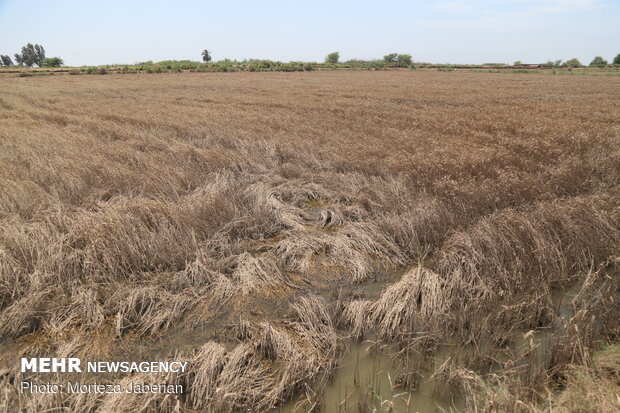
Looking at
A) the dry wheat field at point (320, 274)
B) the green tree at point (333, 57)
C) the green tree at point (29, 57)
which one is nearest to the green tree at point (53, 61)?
the green tree at point (29, 57)

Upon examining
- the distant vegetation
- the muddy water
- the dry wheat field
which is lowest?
the muddy water

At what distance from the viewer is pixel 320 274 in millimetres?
4910

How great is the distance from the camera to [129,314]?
3.89m

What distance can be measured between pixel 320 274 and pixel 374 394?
2014 millimetres

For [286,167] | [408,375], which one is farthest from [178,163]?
[408,375]

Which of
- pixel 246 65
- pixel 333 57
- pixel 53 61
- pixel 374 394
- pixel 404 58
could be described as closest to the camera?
pixel 374 394

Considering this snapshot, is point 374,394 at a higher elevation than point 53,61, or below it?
below

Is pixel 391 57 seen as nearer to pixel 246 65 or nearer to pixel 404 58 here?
pixel 404 58

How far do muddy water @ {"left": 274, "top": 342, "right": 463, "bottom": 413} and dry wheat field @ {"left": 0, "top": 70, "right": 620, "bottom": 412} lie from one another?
0.02m

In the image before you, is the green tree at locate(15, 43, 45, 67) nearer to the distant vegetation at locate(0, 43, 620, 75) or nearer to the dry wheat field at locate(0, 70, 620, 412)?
the distant vegetation at locate(0, 43, 620, 75)

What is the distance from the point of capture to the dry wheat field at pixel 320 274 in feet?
9.98

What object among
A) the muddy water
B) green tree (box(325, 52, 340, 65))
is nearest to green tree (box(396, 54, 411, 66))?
green tree (box(325, 52, 340, 65))

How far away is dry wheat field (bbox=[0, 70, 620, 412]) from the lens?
304 cm

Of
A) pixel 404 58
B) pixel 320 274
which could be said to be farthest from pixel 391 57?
pixel 320 274
